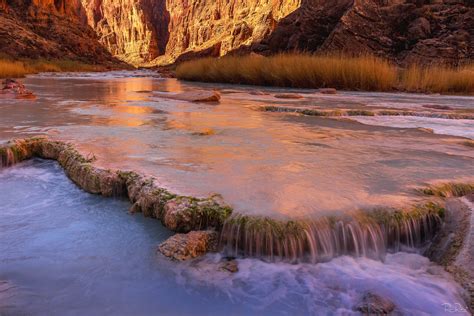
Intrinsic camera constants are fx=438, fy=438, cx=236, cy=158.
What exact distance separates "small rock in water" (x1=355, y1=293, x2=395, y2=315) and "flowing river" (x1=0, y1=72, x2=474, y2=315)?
A: 4cm

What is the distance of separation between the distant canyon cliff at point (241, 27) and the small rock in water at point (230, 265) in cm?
1333

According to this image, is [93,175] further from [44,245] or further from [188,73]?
[188,73]

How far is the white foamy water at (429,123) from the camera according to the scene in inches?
163

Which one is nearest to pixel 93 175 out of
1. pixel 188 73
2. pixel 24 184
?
pixel 24 184

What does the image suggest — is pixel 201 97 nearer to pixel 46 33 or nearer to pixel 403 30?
pixel 403 30

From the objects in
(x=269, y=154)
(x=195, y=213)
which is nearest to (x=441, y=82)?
(x=269, y=154)

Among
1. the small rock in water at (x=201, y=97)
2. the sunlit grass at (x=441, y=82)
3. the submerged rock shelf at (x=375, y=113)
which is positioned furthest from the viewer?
the sunlit grass at (x=441, y=82)

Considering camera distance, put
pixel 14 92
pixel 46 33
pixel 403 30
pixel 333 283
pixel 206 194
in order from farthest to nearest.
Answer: pixel 46 33 → pixel 403 30 → pixel 14 92 → pixel 206 194 → pixel 333 283

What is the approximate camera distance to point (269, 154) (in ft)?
9.41

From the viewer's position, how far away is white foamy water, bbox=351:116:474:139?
4.13 metres

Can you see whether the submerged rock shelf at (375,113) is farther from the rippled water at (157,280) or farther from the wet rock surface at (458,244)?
the rippled water at (157,280)

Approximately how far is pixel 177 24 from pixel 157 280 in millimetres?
75546

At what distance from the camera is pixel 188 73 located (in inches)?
595

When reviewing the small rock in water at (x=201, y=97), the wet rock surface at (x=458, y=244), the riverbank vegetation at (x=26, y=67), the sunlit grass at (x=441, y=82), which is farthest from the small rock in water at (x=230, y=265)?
the riverbank vegetation at (x=26, y=67)
